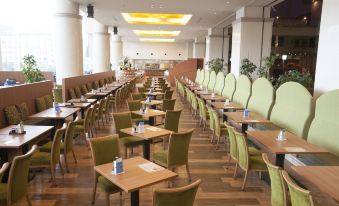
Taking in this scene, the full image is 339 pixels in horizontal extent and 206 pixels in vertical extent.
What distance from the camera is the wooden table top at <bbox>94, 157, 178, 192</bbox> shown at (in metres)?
2.88

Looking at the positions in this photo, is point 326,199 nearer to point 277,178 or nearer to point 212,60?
point 277,178

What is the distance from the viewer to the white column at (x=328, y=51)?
532 centimetres

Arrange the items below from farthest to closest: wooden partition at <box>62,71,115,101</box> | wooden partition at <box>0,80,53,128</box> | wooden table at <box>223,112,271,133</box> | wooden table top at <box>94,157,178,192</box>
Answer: wooden partition at <box>62,71,115,101</box> < wooden partition at <box>0,80,53,128</box> < wooden table at <box>223,112,271,133</box> < wooden table top at <box>94,157,178,192</box>

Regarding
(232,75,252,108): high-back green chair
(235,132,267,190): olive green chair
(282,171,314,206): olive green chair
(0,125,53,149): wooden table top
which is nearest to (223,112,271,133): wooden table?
(235,132,267,190): olive green chair

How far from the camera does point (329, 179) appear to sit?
9.68 feet

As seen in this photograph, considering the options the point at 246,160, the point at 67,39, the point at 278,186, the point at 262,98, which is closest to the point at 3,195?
the point at 278,186

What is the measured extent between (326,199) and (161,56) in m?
30.0

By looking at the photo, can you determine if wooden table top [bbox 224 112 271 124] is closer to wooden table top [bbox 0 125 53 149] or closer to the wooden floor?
the wooden floor

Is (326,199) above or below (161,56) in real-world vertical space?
below

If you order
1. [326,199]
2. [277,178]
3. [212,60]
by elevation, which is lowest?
[326,199]

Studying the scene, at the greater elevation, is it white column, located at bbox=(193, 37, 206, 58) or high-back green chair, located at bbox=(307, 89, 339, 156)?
white column, located at bbox=(193, 37, 206, 58)

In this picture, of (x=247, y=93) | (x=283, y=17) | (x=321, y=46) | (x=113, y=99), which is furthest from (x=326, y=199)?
(x=283, y=17)

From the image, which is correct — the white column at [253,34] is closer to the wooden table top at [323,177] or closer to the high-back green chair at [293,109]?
the high-back green chair at [293,109]

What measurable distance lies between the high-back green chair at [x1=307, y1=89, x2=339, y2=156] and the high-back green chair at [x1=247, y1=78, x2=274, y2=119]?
195 cm
